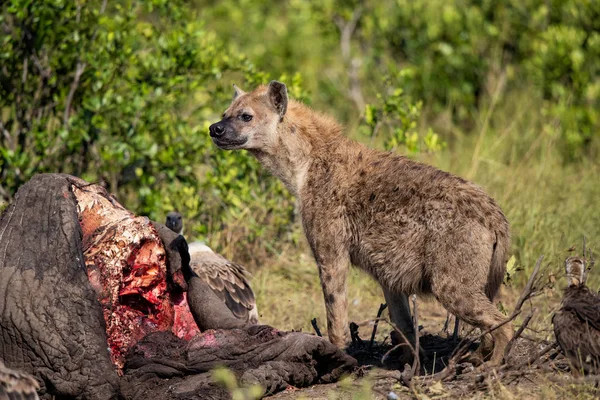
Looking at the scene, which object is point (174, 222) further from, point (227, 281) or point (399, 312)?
point (399, 312)

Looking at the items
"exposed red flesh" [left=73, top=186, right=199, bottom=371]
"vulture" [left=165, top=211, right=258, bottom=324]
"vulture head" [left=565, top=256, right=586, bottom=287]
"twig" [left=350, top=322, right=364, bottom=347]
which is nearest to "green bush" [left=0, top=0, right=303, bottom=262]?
"vulture" [left=165, top=211, right=258, bottom=324]

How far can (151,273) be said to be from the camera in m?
5.11

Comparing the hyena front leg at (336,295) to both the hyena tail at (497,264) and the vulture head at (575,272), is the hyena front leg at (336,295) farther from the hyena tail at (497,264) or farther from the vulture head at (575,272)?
the vulture head at (575,272)

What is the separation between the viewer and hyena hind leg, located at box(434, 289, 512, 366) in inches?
197

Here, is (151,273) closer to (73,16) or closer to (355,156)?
(355,156)

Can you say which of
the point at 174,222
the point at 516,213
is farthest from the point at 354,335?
the point at 516,213

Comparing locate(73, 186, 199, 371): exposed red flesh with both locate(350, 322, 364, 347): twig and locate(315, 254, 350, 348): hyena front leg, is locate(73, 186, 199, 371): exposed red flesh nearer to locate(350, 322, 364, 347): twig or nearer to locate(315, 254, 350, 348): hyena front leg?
locate(315, 254, 350, 348): hyena front leg

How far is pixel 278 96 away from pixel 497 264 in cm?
203

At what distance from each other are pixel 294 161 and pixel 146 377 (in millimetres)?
2004

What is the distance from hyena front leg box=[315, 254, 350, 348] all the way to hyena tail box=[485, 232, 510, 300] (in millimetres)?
924

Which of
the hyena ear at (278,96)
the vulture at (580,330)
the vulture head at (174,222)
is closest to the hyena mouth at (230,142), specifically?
the hyena ear at (278,96)

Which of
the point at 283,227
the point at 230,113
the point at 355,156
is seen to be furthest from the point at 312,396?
the point at 283,227

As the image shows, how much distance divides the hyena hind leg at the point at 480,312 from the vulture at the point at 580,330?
0.37 meters

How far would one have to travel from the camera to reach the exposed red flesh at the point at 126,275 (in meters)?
4.89
